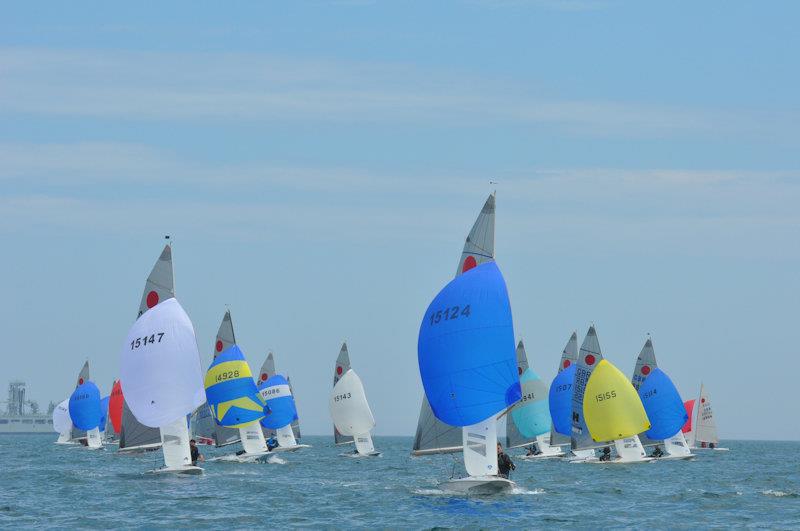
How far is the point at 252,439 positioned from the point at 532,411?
22250mm

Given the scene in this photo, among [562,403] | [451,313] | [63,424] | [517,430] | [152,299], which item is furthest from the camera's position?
[63,424]

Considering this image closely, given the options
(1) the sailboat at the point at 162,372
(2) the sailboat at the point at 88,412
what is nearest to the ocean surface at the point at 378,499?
(1) the sailboat at the point at 162,372

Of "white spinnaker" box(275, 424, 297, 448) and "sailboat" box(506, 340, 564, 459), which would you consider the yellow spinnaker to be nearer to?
"sailboat" box(506, 340, 564, 459)

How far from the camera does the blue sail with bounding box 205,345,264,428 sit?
74.5 metres

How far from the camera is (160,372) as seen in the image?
5125cm

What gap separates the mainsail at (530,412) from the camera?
297 ft

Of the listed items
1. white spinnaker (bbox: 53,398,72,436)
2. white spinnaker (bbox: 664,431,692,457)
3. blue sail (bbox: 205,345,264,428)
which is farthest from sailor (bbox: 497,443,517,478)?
white spinnaker (bbox: 53,398,72,436)

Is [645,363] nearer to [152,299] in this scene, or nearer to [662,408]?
[662,408]

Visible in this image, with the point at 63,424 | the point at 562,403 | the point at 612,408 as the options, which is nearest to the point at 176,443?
the point at 612,408

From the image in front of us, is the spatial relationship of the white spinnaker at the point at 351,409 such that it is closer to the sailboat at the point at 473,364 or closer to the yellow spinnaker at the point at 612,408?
the yellow spinnaker at the point at 612,408

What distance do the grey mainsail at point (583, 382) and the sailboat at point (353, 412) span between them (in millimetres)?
20289

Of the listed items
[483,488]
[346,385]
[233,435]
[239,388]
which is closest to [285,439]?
[346,385]

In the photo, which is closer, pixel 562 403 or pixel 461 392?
pixel 461 392

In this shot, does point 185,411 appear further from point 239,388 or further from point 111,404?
point 111,404
